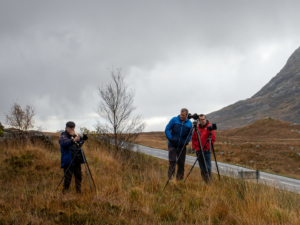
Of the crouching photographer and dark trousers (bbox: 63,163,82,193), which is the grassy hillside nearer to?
dark trousers (bbox: 63,163,82,193)

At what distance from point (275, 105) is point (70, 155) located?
164186 millimetres

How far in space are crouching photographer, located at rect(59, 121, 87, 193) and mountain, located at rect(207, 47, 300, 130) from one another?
13100 centimetres

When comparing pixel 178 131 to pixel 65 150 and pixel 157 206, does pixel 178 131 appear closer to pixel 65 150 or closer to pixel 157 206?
pixel 157 206

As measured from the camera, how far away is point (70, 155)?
524 centimetres

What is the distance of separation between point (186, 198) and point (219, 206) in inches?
28.3

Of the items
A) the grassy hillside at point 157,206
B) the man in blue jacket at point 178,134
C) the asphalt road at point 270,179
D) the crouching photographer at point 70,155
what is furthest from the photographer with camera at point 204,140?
the crouching photographer at point 70,155

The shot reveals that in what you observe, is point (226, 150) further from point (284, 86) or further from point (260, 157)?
point (284, 86)

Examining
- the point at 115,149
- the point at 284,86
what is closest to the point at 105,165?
the point at 115,149

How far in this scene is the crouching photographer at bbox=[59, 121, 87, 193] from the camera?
16.6 ft

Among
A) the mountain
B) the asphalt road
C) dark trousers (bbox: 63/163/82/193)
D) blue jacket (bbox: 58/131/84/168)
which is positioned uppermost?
the mountain

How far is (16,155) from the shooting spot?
8.77 m

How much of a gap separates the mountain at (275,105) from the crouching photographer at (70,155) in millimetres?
130999

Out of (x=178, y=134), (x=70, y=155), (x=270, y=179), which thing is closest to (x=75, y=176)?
(x=70, y=155)

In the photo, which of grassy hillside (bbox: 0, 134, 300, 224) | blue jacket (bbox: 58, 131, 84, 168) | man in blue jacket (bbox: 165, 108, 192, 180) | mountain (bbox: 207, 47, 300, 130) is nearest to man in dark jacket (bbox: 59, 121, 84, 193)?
blue jacket (bbox: 58, 131, 84, 168)
